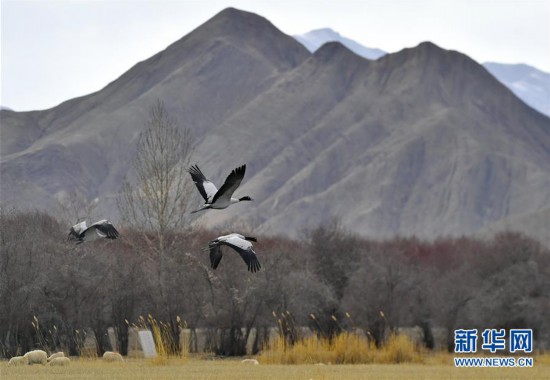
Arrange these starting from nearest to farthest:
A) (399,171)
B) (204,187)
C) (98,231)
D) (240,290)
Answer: (204,187) < (98,231) < (240,290) < (399,171)

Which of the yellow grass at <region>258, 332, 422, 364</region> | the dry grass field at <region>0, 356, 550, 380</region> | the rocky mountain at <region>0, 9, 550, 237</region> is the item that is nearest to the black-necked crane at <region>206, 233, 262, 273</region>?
the dry grass field at <region>0, 356, 550, 380</region>

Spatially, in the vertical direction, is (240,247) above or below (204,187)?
below

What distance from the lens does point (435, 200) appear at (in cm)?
16438

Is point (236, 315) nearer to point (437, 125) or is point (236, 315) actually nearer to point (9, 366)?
point (9, 366)

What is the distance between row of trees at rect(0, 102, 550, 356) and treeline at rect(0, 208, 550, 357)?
0.18 ft

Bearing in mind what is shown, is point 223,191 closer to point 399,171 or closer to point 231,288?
point 231,288

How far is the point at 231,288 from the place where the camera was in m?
44.8

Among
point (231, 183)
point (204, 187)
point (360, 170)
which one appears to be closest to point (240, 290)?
Answer: point (204, 187)

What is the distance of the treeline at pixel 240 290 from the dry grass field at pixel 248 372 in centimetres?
451

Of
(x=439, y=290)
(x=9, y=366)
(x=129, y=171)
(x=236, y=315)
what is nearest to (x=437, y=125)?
(x=129, y=171)

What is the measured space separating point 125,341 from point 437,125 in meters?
147

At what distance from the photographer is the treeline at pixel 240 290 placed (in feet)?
125

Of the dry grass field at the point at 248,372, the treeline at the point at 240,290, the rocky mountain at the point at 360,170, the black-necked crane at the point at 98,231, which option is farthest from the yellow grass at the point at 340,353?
the rocky mountain at the point at 360,170

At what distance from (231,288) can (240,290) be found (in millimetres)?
1043
